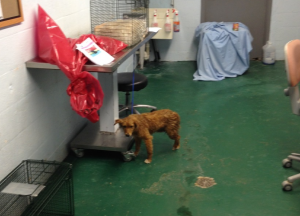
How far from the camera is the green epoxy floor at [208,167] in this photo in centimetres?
223

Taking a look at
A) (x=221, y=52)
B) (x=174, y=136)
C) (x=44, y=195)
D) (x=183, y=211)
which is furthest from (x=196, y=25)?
(x=44, y=195)

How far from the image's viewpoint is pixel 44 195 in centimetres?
213

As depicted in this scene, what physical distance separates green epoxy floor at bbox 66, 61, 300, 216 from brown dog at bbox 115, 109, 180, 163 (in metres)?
0.17

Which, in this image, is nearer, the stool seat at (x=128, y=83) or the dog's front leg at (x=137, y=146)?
the dog's front leg at (x=137, y=146)

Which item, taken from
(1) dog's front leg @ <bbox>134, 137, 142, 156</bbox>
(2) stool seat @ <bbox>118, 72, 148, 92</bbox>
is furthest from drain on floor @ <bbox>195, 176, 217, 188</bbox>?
(2) stool seat @ <bbox>118, 72, 148, 92</bbox>

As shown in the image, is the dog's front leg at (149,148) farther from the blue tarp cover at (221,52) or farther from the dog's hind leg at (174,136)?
the blue tarp cover at (221,52)

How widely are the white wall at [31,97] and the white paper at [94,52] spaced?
34 cm

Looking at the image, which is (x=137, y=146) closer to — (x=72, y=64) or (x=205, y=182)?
(x=205, y=182)

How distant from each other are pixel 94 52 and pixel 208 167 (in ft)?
4.16

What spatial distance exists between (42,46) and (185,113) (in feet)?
6.21

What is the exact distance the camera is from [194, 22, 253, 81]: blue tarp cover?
15.9ft

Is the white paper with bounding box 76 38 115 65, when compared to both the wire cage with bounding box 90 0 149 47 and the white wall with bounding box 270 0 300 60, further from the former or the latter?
the white wall with bounding box 270 0 300 60

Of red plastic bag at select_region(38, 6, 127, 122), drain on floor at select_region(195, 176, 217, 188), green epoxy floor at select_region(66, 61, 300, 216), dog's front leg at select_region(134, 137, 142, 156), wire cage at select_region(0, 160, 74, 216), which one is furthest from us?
dog's front leg at select_region(134, 137, 142, 156)

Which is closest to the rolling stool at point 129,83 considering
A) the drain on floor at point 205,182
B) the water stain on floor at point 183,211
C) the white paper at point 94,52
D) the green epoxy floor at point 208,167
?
the green epoxy floor at point 208,167
